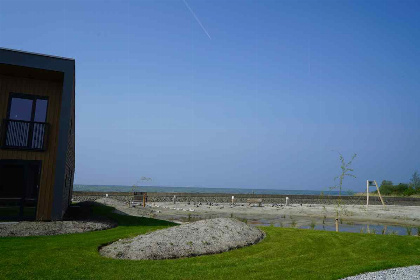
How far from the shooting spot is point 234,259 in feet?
28.5

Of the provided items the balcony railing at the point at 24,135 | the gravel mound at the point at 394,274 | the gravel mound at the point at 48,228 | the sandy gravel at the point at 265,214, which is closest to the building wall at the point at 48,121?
the balcony railing at the point at 24,135

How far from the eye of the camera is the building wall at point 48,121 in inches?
608

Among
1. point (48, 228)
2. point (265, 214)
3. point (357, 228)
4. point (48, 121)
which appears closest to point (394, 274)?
point (48, 228)

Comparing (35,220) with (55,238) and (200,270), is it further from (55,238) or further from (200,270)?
(200,270)

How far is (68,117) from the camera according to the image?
15859 millimetres

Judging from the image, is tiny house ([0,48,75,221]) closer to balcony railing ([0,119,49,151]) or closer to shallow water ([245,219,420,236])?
balcony railing ([0,119,49,151])

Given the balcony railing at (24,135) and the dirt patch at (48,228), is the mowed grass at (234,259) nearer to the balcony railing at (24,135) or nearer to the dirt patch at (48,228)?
the dirt patch at (48,228)

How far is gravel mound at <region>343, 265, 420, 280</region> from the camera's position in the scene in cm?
724

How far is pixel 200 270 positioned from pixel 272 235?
16.9 feet

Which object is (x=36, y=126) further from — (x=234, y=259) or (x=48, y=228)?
(x=234, y=259)

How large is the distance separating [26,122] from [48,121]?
95cm

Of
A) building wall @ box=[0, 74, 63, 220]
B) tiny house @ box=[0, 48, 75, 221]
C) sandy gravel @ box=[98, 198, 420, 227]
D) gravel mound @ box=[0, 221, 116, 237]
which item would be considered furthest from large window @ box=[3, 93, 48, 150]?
sandy gravel @ box=[98, 198, 420, 227]

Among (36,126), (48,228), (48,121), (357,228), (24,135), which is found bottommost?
(357,228)

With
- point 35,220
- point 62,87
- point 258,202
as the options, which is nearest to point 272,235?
point 35,220
